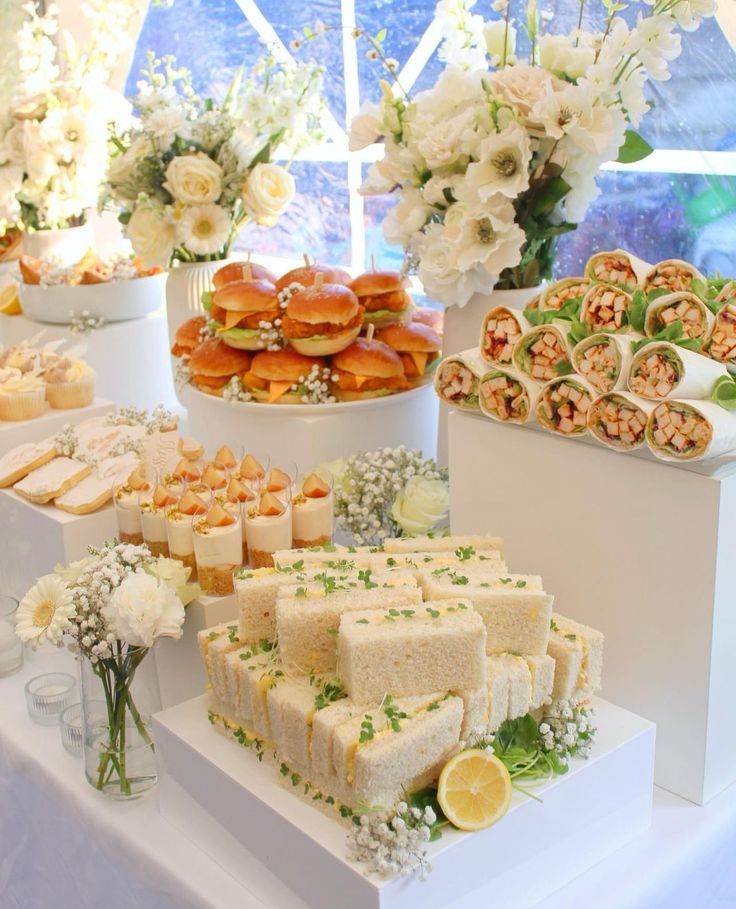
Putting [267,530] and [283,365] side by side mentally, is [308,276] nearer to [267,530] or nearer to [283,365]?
[283,365]

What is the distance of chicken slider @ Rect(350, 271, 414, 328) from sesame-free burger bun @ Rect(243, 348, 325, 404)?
156 millimetres

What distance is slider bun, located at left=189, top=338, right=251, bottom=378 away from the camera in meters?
2.03

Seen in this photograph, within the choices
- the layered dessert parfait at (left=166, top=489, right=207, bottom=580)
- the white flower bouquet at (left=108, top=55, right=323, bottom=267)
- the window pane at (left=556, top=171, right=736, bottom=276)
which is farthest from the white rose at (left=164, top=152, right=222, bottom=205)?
the window pane at (left=556, top=171, right=736, bottom=276)

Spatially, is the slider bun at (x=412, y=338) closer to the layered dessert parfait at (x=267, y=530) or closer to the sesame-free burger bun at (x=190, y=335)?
the sesame-free burger bun at (x=190, y=335)

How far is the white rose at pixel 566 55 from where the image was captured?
1.54 metres

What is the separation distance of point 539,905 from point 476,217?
98cm

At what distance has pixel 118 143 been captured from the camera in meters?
2.60

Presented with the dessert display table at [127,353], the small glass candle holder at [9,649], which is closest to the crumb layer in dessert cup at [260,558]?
the small glass candle holder at [9,649]

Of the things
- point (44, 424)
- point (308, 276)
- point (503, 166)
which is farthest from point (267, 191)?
point (503, 166)

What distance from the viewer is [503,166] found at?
1.59 m

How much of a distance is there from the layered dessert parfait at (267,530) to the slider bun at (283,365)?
486mm

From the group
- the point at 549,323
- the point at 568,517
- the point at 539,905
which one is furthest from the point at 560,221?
the point at 539,905

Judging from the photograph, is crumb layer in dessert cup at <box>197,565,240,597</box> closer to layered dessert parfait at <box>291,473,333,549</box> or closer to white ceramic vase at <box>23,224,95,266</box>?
layered dessert parfait at <box>291,473,333,549</box>

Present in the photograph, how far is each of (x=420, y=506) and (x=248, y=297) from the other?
571 millimetres
